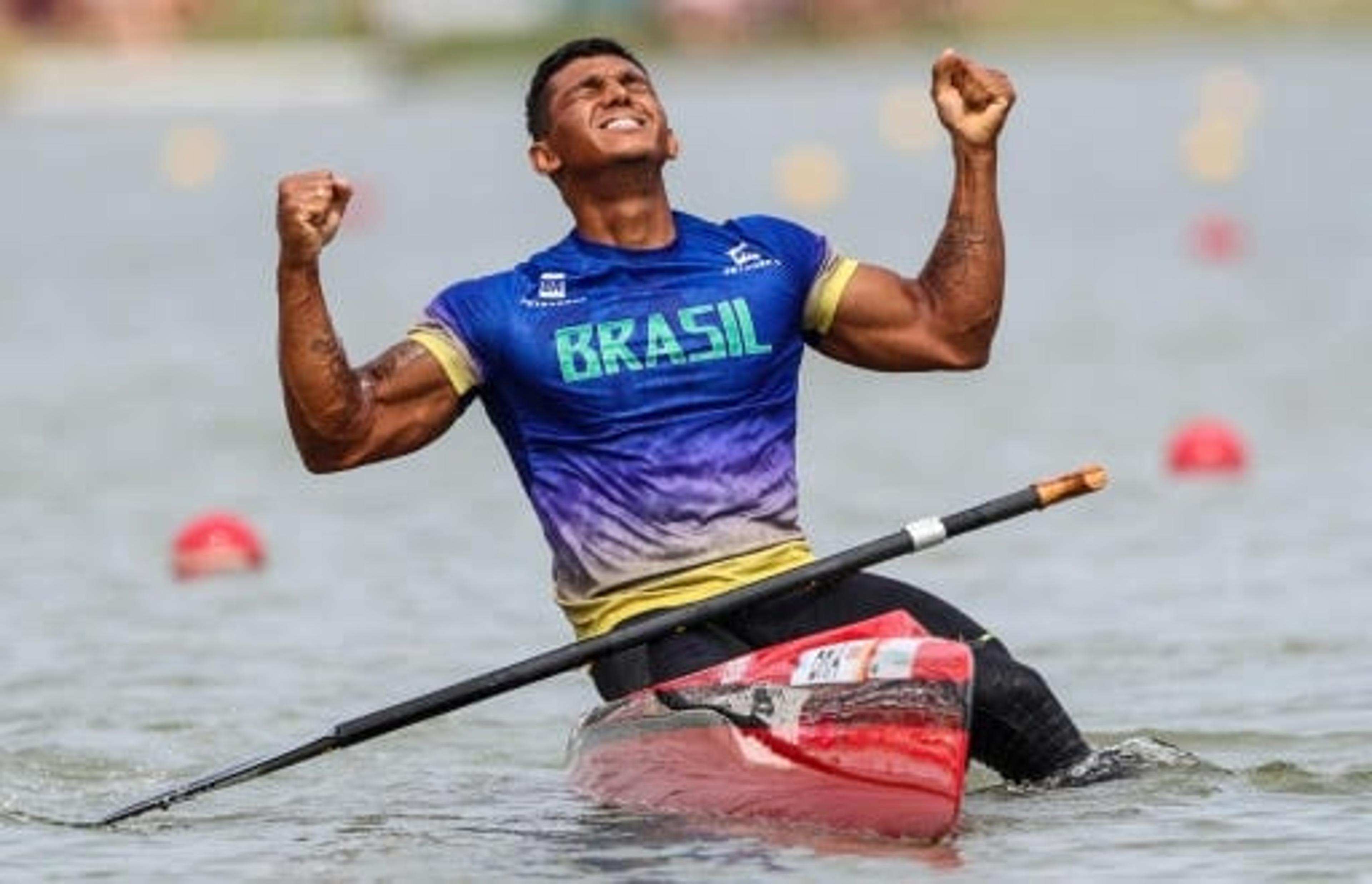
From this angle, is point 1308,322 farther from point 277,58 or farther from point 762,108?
point 277,58

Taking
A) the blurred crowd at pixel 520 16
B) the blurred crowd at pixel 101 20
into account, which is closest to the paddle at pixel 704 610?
the blurred crowd at pixel 520 16

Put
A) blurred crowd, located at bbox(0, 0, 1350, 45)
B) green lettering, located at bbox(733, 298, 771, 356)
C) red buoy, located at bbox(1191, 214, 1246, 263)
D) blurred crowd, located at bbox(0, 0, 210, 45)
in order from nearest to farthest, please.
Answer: green lettering, located at bbox(733, 298, 771, 356) < red buoy, located at bbox(1191, 214, 1246, 263) < blurred crowd, located at bbox(0, 0, 1350, 45) < blurred crowd, located at bbox(0, 0, 210, 45)

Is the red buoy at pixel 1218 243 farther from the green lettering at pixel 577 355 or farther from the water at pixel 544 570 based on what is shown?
the green lettering at pixel 577 355

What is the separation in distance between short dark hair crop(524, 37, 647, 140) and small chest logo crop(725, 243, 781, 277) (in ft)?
1.68

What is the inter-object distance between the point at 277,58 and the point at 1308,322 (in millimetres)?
48296

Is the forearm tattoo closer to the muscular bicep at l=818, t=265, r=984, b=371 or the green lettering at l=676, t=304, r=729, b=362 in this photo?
the muscular bicep at l=818, t=265, r=984, b=371

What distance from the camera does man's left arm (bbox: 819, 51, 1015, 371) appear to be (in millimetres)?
9766

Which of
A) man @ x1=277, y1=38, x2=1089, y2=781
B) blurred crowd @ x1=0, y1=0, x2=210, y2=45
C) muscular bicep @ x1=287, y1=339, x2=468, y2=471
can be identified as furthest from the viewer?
blurred crowd @ x1=0, y1=0, x2=210, y2=45

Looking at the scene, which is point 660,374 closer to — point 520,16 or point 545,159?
point 545,159

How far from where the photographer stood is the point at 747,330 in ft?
32.6

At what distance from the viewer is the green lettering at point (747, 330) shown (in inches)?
391

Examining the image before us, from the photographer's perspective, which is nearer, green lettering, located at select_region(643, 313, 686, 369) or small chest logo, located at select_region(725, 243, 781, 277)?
green lettering, located at select_region(643, 313, 686, 369)

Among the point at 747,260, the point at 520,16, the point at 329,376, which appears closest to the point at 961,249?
the point at 747,260

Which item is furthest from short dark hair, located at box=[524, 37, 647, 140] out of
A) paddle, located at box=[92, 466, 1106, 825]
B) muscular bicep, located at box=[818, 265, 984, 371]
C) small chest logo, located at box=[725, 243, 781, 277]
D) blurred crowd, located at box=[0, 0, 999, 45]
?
blurred crowd, located at box=[0, 0, 999, 45]
